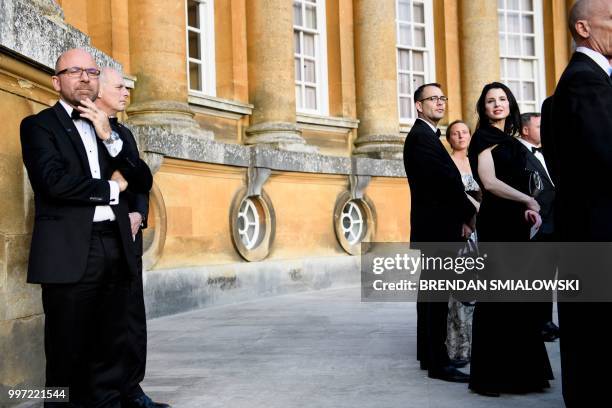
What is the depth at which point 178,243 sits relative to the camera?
9.57 m

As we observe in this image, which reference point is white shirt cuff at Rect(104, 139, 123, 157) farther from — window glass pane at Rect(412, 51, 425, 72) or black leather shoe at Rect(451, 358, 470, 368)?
window glass pane at Rect(412, 51, 425, 72)

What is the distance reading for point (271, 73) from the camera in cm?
1210

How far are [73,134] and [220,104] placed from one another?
26.0ft

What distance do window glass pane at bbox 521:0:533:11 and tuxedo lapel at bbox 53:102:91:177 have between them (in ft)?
51.2

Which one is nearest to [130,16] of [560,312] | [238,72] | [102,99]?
[238,72]

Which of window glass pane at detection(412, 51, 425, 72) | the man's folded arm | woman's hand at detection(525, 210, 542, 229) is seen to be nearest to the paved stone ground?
woman's hand at detection(525, 210, 542, 229)

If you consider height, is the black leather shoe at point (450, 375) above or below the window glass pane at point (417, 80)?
below

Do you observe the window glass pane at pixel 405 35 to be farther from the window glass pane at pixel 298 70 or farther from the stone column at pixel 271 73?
the stone column at pixel 271 73

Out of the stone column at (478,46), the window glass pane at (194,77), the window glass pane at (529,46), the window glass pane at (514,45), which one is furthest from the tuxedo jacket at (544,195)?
the window glass pane at (529,46)

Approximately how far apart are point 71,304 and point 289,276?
25.6 feet

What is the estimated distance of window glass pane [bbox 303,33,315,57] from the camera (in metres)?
14.0

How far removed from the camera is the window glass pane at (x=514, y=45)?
17.6 meters

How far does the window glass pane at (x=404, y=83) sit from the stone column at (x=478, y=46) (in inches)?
49.5

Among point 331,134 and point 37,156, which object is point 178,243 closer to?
point 331,134
